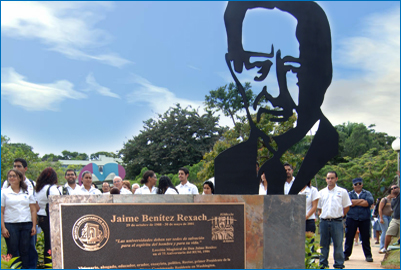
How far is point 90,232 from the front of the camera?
3471mm

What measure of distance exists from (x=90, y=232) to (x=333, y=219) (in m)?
3.90

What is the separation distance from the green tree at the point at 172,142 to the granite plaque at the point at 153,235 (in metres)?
19.2

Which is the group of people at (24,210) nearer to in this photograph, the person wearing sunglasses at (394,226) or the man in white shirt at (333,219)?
the man in white shirt at (333,219)

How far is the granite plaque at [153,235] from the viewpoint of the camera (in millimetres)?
3459

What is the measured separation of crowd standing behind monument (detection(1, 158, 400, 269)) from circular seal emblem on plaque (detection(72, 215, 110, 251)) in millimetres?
1868

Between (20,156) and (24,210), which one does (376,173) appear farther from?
(20,156)

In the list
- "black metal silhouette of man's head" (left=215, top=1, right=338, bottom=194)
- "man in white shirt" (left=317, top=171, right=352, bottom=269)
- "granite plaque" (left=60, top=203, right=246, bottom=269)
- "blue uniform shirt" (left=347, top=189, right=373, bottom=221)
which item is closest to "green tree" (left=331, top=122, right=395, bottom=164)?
"blue uniform shirt" (left=347, top=189, right=373, bottom=221)

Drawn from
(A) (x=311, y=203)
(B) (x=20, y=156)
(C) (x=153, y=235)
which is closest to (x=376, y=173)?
(A) (x=311, y=203)

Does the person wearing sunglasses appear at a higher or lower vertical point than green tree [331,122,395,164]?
lower

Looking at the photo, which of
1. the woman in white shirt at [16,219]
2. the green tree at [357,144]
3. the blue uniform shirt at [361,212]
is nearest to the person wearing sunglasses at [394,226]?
the blue uniform shirt at [361,212]

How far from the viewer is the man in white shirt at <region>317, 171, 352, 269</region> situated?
570cm

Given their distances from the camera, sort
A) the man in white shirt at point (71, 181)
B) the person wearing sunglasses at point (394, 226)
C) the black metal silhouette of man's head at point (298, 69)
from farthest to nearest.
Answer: the person wearing sunglasses at point (394, 226), the man in white shirt at point (71, 181), the black metal silhouette of man's head at point (298, 69)

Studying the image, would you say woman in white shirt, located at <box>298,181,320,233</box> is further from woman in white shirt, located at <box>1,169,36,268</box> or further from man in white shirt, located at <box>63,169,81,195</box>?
woman in white shirt, located at <box>1,169,36,268</box>

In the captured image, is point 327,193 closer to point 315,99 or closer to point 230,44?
point 315,99
